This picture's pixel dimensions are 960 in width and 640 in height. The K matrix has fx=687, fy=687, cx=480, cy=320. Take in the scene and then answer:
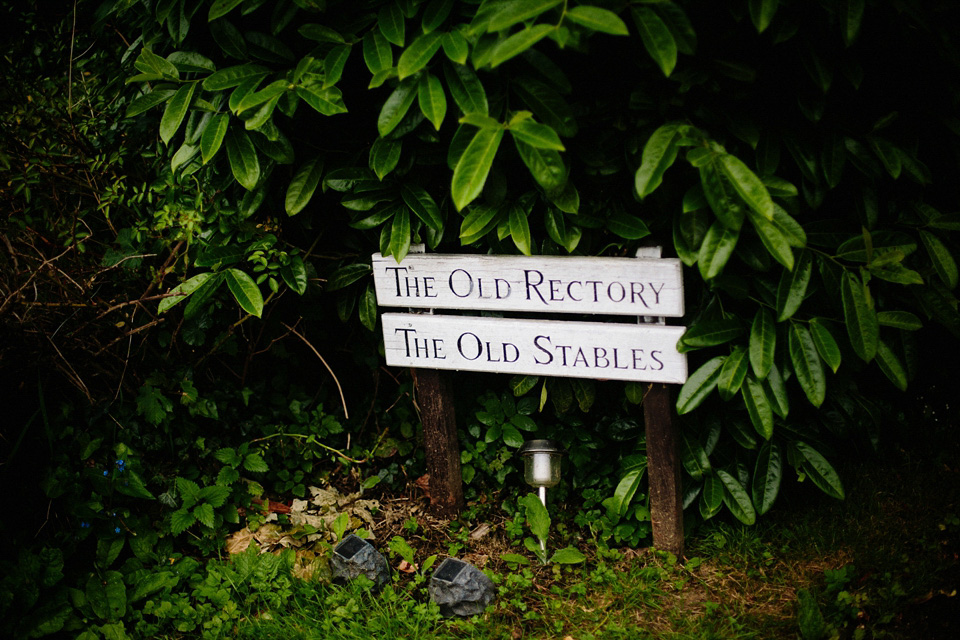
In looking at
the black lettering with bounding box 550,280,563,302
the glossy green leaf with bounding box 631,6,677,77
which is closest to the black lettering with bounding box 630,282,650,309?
the black lettering with bounding box 550,280,563,302

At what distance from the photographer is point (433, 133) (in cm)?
211

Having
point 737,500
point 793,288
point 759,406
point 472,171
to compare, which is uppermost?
point 472,171

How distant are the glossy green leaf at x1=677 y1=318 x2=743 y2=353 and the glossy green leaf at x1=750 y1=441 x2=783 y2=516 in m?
0.51

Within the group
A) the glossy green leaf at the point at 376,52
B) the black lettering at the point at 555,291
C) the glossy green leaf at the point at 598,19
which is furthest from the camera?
the black lettering at the point at 555,291

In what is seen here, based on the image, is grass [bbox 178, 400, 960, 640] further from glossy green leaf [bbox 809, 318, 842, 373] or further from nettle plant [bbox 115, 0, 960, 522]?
glossy green leaf [bbox 809, 318, 842, 373]

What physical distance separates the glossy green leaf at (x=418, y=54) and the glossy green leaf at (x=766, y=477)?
168 cm

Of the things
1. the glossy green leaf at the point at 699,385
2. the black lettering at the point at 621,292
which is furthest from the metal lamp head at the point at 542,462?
the black lettering at the point at 621,292

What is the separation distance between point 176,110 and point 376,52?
25.3 inches

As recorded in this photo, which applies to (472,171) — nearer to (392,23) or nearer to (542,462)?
(392,23)

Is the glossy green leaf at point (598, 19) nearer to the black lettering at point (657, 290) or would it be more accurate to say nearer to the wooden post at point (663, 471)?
the black lettering at point (657, 290)

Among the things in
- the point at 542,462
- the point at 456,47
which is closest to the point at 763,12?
the point at 456,47

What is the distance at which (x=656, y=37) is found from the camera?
160 centimetres

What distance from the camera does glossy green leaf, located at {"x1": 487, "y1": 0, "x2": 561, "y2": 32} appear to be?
153 cm

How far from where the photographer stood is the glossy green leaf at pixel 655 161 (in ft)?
5.80
